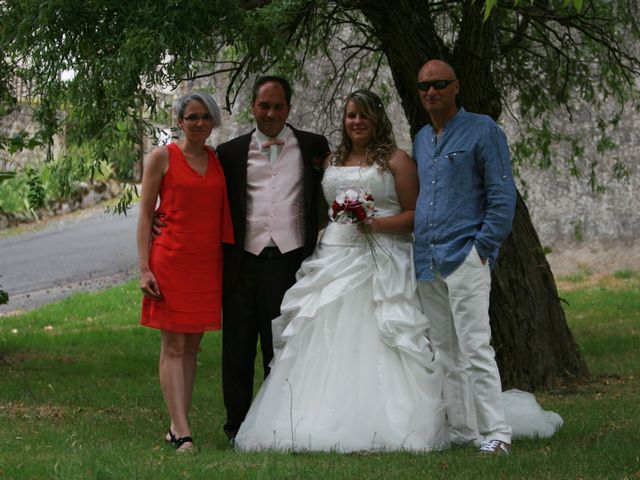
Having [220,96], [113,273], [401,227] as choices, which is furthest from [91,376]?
[113,273]

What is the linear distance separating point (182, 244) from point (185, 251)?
0.04 meters

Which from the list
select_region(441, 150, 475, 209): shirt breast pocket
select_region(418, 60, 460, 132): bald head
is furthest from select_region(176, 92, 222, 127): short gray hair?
select_region(441, 150, 475, 209): shirt breast pocket

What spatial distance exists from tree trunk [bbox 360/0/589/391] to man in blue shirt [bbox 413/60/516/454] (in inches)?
100

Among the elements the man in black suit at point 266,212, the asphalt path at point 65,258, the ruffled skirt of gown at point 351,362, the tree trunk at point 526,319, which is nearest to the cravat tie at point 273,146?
the man in black suit at point 266,212

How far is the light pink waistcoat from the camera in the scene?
260 inches

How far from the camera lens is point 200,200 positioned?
653 cm

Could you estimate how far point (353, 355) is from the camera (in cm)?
643

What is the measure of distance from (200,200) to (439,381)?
5.58 feet

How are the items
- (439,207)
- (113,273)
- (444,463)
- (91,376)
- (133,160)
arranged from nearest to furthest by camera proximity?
(444,463) < (439,207) < (133,160) < (91,376) < (113,273)

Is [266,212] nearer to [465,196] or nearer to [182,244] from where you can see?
[182,244]

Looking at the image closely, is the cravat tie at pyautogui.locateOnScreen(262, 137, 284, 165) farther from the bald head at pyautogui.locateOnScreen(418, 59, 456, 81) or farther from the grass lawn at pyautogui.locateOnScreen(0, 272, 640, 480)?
the grass lawn at pyautogui.locateOnScreen(0, 272, 640, 480)

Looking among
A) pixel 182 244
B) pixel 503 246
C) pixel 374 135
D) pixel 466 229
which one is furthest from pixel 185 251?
pixel 503 246

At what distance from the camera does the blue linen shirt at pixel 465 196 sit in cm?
607

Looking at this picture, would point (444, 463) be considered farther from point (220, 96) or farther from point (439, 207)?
point (220, 96)
